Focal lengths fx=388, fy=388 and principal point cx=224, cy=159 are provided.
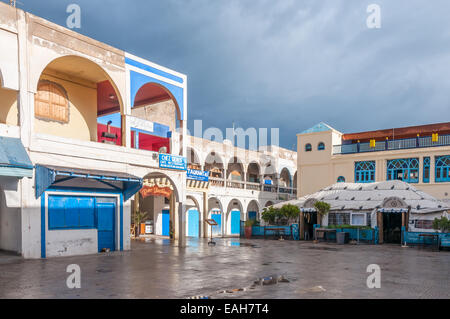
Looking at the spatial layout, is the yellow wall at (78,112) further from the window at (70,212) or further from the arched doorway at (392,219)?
the arched doorway at (392,219)

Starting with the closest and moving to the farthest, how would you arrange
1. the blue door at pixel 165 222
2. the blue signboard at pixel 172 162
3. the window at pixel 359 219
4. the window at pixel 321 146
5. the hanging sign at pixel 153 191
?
1. the blue signboard at pixel 172 162
2. the hanging sign at pixel 153 191
3. the window at pixel 359 219
4. the blue door at pixel 165 222
5. the window at pixel 321 146

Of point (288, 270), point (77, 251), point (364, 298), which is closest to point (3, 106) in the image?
point (77, 251)

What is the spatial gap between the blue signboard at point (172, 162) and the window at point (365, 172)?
20.4 meters

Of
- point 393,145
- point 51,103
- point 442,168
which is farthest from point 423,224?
point 51,103

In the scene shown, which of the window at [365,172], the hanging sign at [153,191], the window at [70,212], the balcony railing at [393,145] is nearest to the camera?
the window at [70,212]

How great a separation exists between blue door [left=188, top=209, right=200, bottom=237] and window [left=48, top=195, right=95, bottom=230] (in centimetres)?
1771

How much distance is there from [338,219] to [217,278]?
740 inches

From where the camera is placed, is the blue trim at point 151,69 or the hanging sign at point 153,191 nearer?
the blue trim at point 151,69

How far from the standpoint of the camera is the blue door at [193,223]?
33.6m

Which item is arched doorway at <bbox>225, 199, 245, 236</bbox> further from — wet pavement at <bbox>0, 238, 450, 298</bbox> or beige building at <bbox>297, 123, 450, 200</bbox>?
wet pavement at <bbox>0, 238, 450, 298</bbox>

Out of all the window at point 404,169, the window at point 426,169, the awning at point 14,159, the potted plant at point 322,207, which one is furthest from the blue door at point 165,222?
the window at point 426,169

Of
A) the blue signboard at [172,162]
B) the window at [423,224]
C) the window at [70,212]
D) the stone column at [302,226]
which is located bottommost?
the stone column at [302,226]

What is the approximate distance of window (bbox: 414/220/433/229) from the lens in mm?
23531
